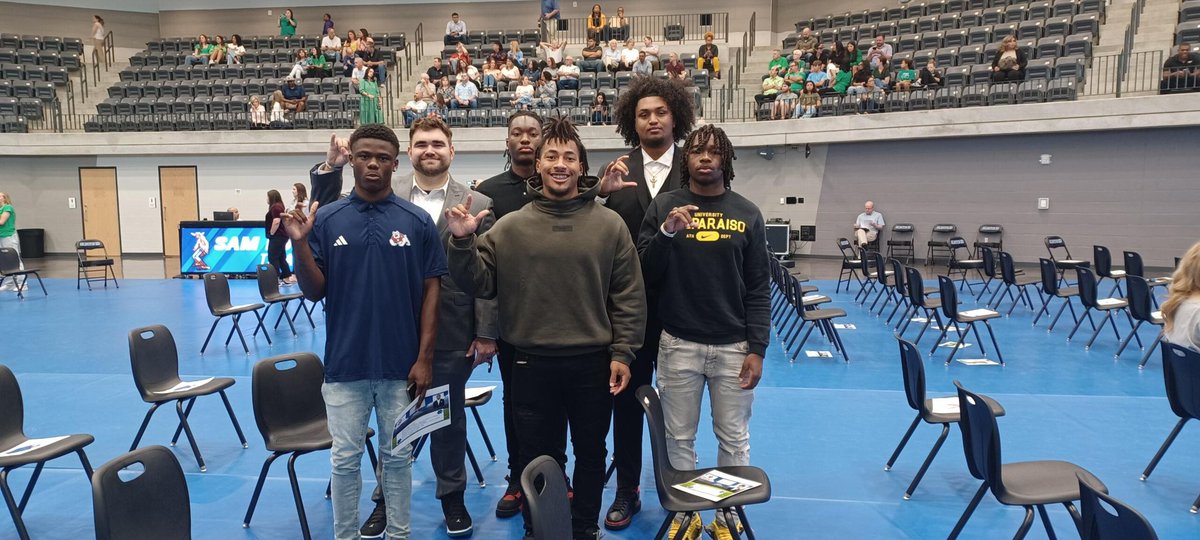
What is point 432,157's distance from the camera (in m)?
3.16

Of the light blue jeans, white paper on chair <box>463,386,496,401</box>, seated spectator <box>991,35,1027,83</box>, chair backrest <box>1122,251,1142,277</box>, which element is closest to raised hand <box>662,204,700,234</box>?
the light blue jeans

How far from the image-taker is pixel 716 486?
2809mm

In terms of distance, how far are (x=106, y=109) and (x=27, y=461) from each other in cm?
1855

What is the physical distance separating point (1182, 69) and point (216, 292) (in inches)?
566

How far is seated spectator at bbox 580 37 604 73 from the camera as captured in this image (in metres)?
18.2

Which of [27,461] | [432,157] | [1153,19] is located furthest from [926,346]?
[1153,19]

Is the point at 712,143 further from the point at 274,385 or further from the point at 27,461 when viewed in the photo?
the point at 27,461

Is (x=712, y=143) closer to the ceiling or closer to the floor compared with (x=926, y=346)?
closer to the ceiling

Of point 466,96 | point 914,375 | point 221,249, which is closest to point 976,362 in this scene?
point 914,375

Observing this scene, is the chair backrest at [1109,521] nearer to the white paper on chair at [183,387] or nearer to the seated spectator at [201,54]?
the white paper on chair at [183,387]

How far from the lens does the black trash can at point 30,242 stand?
17.9 m

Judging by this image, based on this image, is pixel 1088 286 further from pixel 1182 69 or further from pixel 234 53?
pixel 234 53

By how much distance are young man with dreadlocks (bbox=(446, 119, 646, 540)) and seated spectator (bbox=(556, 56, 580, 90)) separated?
14752 millimetres

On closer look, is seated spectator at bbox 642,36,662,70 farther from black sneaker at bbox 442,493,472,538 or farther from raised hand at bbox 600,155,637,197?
black sneaker at bbox 442,493,472,538
